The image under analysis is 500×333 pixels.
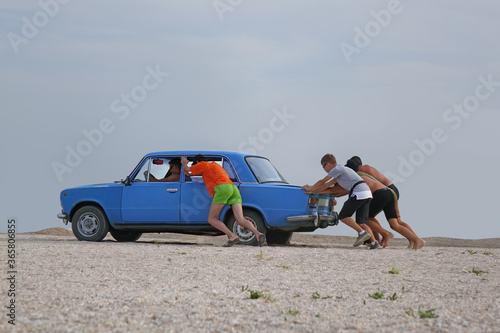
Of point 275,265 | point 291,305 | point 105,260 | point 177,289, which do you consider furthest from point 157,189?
point 291,305

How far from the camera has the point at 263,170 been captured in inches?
524

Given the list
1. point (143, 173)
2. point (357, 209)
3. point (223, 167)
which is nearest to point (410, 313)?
point (357, 209)

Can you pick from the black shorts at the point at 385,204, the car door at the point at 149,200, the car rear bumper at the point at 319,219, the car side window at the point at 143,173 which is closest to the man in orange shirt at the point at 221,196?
the car rear bumper at the point at 319,219

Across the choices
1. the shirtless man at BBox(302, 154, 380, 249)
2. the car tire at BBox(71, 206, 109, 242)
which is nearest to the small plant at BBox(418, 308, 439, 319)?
the shirtless man at BBox(302, 154, 380, 249)

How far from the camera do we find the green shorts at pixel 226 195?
1220cm

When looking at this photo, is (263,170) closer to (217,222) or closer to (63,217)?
(217,222)

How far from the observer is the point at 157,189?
13359mm

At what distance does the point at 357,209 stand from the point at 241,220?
87.2 inches

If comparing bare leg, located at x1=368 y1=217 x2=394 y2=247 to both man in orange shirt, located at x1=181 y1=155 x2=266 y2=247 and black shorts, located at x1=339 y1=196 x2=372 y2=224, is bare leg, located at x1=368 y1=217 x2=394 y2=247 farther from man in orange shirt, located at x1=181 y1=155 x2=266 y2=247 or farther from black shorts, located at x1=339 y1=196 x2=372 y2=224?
man in orange shirt, located at x1=181 y1=155 x2=266 y2=247

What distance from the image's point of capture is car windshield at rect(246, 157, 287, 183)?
42.7ft

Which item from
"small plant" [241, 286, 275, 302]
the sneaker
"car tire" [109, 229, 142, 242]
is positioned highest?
the sneaker

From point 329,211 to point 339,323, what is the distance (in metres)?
7.08

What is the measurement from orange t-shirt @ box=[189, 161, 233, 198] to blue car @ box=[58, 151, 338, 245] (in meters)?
0.47

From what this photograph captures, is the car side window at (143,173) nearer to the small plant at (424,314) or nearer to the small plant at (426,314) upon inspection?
the small plant at (424,314)
